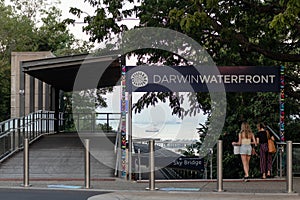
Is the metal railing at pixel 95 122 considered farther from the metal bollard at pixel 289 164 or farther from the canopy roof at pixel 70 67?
the metal bollard at pixel 289 164

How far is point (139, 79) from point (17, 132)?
19.1 feet

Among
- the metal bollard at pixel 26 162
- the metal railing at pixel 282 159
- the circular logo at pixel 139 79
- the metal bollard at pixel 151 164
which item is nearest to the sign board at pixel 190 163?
the metal railing at pixel 282 159

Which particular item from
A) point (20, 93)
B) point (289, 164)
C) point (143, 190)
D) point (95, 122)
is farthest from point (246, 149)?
point (95, 122)

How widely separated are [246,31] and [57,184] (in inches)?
330

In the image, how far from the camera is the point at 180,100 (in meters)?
22.2

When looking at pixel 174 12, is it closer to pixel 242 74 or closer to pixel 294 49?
pixel 242 74

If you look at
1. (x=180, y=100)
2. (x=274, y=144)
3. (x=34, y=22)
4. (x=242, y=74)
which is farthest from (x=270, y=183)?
(x=34, y=22)

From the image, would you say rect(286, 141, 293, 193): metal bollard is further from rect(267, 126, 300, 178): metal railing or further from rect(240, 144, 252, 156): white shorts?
rect(267, 126, 300, 178): metal railing

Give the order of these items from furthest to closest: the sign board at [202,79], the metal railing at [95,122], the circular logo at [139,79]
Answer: the metal railing at [95,122]
the sign board at [202,79]
the circular logo at [139,79]

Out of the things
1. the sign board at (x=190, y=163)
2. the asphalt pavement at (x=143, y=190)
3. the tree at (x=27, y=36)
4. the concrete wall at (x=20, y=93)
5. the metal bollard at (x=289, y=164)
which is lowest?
the asphalt pavement at (x=143, y=190)

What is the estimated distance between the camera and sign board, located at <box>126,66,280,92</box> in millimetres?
15680

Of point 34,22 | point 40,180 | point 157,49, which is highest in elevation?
point 34,22

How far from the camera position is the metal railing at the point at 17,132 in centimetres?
1864

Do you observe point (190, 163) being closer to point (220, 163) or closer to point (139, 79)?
point (139, 79)
